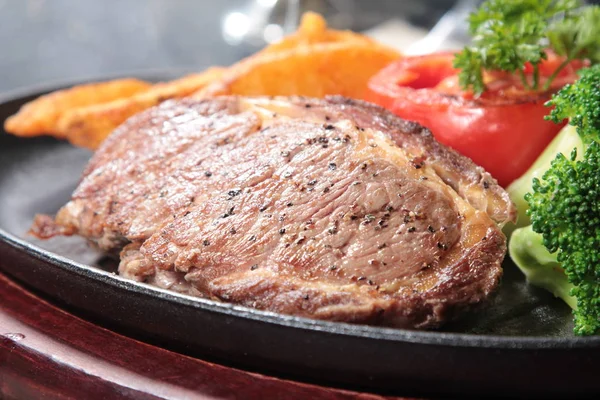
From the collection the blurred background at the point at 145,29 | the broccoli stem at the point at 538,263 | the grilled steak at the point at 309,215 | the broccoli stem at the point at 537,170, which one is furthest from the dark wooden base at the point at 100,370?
the blurred background at the point at 145,29

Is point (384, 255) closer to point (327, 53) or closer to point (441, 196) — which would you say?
point (441, 196)

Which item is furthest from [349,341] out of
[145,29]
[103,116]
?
[145,29]

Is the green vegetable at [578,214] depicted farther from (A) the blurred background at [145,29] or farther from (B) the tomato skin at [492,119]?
(A) the blurred background at [145,29]

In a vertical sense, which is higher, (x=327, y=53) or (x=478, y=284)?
(x=327, y=53)

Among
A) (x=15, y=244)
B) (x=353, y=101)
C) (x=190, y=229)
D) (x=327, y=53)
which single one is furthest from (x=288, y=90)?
(x=15, y=244)

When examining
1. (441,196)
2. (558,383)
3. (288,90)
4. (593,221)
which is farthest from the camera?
(288,90)

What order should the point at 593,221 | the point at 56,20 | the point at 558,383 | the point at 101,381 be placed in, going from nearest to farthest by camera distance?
1. the point at 558,383
2. the point at 101,381
3. the point at 593,221
4. the point at 56,20

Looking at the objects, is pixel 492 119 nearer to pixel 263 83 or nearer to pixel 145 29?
pixel 263 83

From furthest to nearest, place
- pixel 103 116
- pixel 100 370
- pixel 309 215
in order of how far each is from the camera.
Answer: pixel 103 116
pixel 309 215
pixel 100 370
